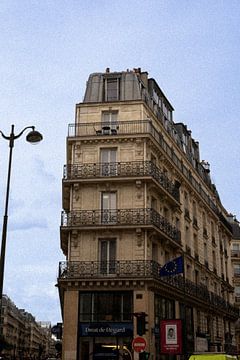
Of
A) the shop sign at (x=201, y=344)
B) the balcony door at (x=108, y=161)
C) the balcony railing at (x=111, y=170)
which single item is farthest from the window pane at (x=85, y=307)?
the shop sign at (x=201, y=344)

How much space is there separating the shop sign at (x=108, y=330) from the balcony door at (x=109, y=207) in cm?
559

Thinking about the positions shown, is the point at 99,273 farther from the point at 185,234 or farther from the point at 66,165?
the point at 185,234

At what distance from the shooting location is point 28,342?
165125 mm

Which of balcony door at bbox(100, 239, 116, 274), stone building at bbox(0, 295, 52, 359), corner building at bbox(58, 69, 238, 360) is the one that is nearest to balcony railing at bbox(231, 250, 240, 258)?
corner building at bbox(58, 69, 238, 360)

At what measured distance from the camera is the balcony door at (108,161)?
3200 centimetres

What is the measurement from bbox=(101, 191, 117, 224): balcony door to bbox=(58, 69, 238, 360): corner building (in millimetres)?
58

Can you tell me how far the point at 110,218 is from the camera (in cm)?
3108

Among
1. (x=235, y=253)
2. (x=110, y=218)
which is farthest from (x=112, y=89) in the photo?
(x=235, y=253)

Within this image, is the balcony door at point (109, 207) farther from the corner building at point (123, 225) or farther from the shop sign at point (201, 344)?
the shop sign at point (201, 344)

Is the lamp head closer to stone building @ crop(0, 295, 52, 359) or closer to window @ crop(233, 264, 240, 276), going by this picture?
window @ crop(233, 264, 240, 276)

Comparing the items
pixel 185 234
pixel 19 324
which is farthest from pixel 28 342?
pixel 185 234

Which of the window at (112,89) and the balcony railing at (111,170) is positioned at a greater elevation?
the window at (112,89)

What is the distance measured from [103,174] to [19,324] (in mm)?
122973

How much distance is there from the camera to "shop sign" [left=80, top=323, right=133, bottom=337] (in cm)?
2908
